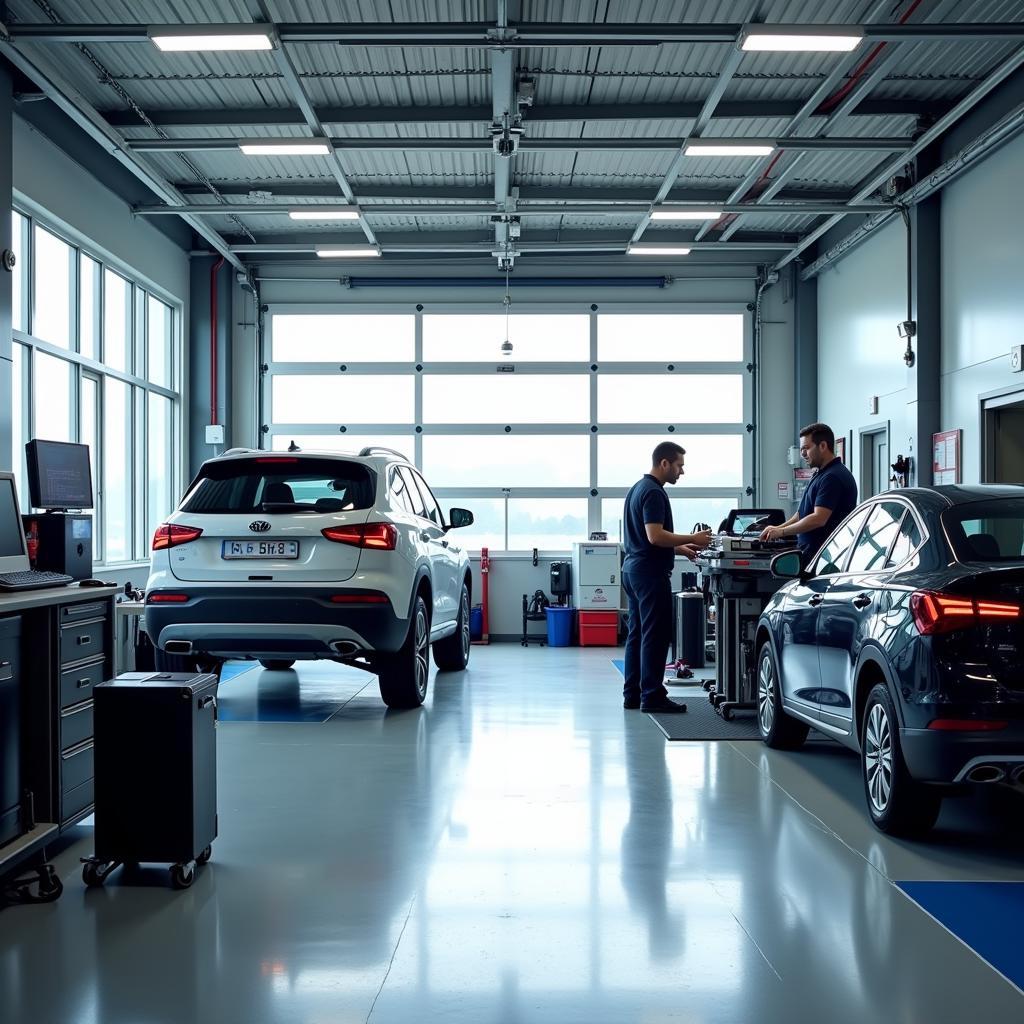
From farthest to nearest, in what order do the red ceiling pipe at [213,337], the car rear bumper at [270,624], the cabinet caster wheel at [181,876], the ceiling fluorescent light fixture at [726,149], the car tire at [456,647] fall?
1. the red ceiling pipe at [213,337]
2. the car tire at [456,647]
3. the ceiling fluorescent light fixture at [726,149]
4. the car rear bumper at [270,624]
5. the cabinet caster wheel at [181,876]

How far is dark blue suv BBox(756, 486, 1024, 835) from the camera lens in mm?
3559

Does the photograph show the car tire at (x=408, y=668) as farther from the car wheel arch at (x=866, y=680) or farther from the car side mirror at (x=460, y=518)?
the car wheel arch at (x=866, y=680)

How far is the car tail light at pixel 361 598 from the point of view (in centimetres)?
612

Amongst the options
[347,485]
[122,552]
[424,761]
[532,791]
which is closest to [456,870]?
[532,791]

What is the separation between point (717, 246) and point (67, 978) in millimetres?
10948

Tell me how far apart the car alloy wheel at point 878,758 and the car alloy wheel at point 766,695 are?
5.07 ft

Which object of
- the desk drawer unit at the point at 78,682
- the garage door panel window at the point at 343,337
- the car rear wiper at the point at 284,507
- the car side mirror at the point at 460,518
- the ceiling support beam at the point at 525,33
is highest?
the ceiling support beam at the point at 525,33

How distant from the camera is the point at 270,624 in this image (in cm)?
613

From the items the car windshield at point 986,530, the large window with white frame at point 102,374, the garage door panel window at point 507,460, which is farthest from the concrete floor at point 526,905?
the garage door panel window at point 507,460

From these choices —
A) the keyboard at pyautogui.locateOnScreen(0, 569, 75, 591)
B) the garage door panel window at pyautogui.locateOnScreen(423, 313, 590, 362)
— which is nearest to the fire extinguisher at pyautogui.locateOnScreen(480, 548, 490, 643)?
the garage door panel window at pyautogui.locateOnScreen(423, 313, 590, 362)

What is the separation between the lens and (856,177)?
10.7m

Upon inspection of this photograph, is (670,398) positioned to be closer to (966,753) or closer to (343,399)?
(343,399)

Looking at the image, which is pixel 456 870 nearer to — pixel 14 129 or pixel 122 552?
pixel 14 129

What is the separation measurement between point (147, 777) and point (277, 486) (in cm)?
314
